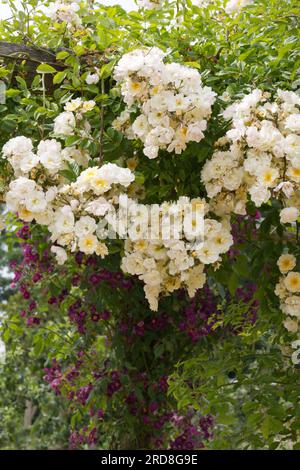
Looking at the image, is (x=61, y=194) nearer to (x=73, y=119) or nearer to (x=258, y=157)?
(x=73, y=119)

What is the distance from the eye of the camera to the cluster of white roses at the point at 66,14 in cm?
209

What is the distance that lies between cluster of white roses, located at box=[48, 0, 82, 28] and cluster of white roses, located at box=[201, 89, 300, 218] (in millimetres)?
589

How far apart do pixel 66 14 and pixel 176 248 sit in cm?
84

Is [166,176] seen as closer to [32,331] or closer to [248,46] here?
[248,46]

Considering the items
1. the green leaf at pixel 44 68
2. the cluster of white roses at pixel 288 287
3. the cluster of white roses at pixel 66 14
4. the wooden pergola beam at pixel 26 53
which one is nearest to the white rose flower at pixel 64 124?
the green leaf at pixel 44 68

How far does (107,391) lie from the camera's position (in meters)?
3.12

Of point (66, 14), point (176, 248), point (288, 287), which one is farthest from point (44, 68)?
point (288, 287)

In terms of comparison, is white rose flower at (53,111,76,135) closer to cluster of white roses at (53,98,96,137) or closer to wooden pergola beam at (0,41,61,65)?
cluster of white roses at (53,98,96,137)

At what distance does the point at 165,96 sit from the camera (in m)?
1.77

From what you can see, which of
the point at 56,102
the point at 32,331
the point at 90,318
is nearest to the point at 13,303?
the point at 32,331

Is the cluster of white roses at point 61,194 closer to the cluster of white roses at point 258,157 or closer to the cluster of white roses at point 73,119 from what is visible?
the cluster of white roses at point 73,119

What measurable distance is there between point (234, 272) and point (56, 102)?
0.72 m

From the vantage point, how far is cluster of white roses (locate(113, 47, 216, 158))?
1763 mm

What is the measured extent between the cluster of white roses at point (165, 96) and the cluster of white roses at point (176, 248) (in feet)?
0.53
